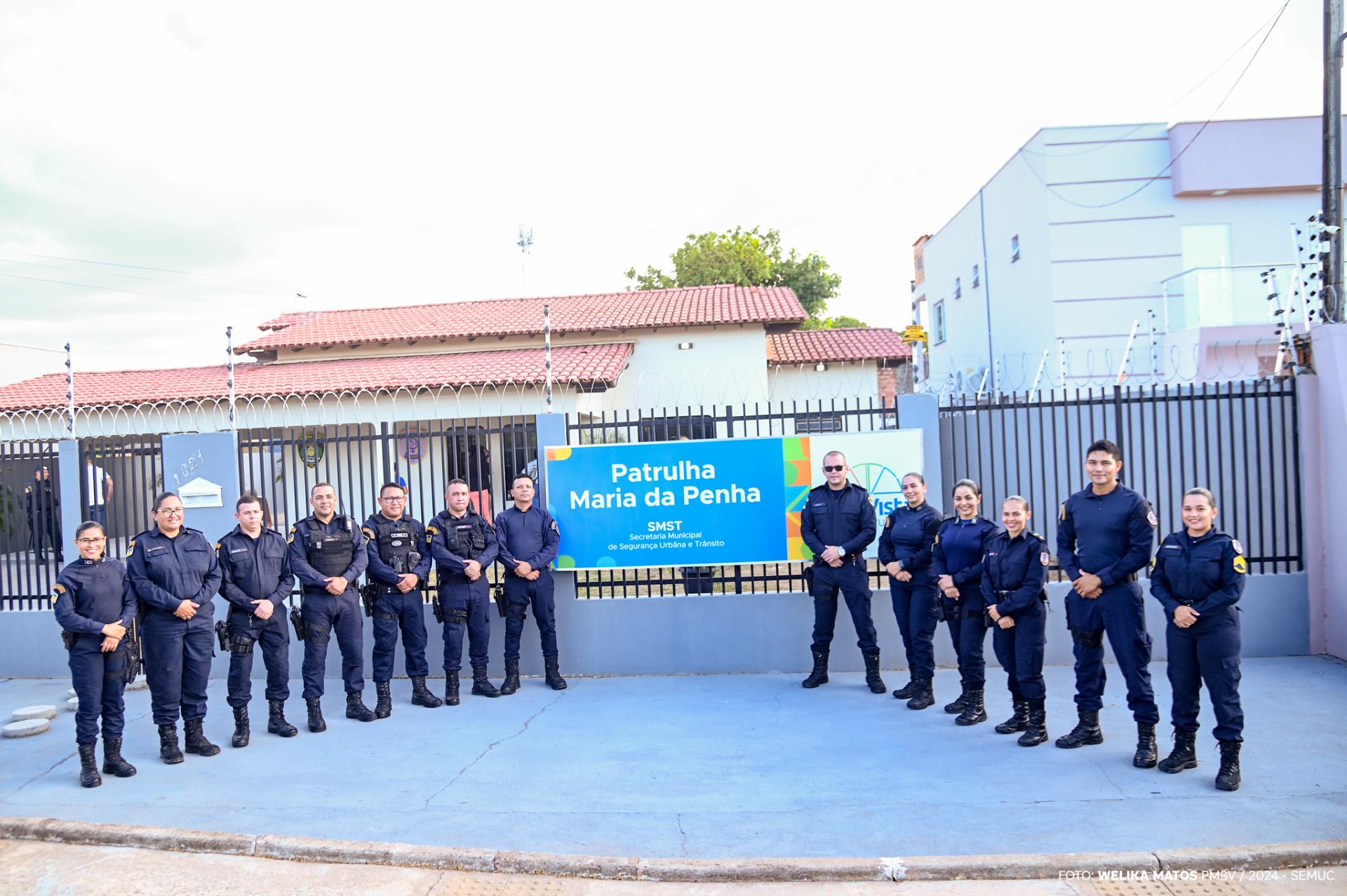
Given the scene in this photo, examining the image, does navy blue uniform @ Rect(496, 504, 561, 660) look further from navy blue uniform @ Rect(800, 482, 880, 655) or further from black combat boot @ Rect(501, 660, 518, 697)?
navy blue uniform @ Rect(800, 482, 880, 655)

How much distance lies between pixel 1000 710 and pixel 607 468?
139 inches

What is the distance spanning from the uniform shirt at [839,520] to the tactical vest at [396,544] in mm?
2967

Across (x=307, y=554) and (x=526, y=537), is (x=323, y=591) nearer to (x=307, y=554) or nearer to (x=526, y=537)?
(x=307, y=554)

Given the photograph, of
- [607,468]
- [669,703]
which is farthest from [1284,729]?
[607,468]

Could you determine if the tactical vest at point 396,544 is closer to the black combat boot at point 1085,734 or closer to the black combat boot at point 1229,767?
the black combat boot at point 1085,734

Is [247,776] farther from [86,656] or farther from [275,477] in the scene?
[275,477]

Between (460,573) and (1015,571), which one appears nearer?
(1015,571)

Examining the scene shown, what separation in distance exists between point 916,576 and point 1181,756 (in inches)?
80.1

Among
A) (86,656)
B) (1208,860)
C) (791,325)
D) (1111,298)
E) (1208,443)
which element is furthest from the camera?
(791,325)

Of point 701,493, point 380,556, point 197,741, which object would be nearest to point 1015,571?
point 701,493

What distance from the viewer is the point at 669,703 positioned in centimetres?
705

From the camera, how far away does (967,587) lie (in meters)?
6.23

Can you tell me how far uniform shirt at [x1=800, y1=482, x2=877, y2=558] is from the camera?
23.0 ft

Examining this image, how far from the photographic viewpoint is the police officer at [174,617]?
5.92m
